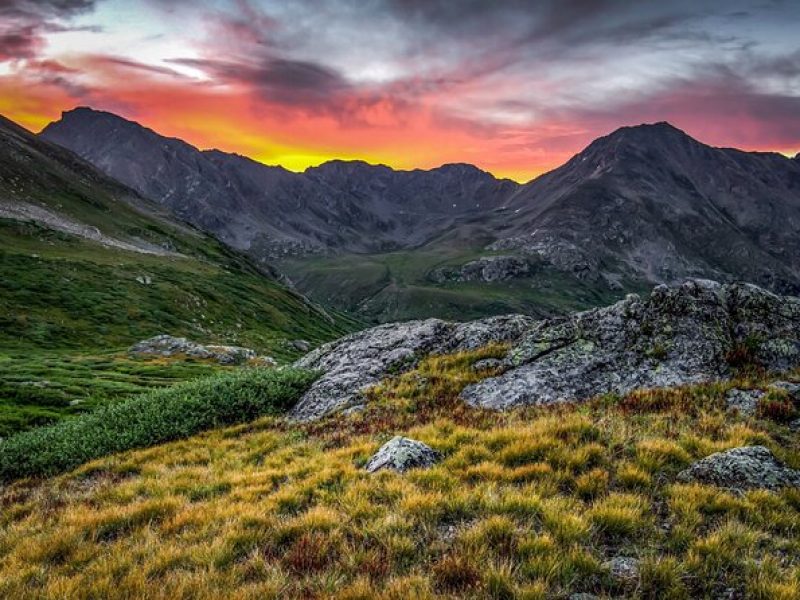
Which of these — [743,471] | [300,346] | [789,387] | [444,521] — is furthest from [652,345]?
[300,346]

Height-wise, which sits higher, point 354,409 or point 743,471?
point 743,471

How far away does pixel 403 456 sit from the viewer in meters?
10.3

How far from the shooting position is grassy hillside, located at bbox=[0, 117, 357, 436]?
3916 centimetres

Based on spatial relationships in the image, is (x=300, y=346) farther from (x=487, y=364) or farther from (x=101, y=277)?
(x=487, y=364)

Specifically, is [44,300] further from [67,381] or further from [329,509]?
[329,509]

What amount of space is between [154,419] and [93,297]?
282 ft

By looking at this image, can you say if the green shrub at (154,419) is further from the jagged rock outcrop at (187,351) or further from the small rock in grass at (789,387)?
the jagged rock outcrop at (187,351)

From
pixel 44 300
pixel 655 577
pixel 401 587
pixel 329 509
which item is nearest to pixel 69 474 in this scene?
pixel 329 509

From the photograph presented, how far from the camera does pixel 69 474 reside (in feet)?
45.4

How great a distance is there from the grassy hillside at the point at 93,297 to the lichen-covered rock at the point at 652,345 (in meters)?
25.6

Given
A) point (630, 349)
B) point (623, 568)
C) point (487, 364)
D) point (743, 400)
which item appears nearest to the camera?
point (623, 568)

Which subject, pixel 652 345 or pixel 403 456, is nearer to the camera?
pixel 403 456

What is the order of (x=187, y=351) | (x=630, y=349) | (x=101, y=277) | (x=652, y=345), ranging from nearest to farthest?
(x=652, y=345)
(x=630, y=349)
(x=187, y=351)
(x=101, y=277)

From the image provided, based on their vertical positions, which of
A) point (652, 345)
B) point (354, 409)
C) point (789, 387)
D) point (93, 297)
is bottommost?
point (93, 297)
